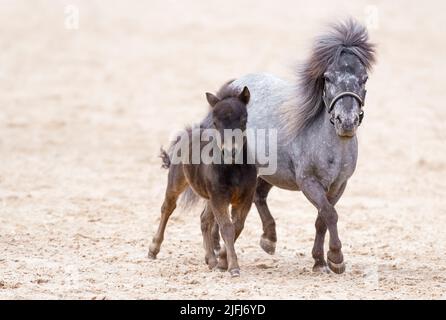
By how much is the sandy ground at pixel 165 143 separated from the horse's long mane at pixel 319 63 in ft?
1.64

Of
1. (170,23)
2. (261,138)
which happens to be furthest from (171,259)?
(170,23)

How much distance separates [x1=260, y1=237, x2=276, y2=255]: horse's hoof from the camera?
8555 millimetres

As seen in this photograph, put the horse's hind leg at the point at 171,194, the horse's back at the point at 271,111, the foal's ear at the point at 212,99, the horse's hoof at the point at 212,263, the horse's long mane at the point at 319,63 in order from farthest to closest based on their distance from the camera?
the horse's hind leg at the point at 171,194 < the horse's back at the point at 271,111 < the horse's hoof at the point at 212,263 < the horse's long mane at the point at 319,63 < the foal's ear at the point at 212,99

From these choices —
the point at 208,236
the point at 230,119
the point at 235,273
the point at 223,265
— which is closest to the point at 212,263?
the point at 223,265

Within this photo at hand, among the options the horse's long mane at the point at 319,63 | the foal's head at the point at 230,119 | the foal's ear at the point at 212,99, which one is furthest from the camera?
the horse's long mane at the point at 319,63

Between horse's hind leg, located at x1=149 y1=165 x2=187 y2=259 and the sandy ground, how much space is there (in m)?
0.13

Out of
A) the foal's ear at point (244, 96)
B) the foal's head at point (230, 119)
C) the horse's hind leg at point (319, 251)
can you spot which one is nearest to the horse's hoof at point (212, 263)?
the horse's hind leg at point (319, 251)

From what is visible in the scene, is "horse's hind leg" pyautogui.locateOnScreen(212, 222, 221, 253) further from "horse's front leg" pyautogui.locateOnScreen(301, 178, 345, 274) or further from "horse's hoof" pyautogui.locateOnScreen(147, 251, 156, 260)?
"horse's front leg" pyautogui.locateOnScreen(301, 178, 345, 274)

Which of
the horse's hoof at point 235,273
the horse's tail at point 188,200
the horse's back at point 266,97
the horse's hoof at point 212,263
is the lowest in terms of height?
the horse's hoof at point 212,263

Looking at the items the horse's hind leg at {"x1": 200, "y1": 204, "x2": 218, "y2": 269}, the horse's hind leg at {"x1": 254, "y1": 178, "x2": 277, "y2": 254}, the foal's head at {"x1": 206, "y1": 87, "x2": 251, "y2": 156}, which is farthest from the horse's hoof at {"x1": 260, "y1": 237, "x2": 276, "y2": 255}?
the foal's head at {"x1": 206, "y1": 87, "x2": 251, "y2": 156}

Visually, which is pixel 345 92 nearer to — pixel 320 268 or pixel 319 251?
pixel 319 251

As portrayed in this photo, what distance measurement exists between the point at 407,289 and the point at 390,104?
10.7m

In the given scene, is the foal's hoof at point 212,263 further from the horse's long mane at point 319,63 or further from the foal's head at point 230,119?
the horse's long mane at point 319,63

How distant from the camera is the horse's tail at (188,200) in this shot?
8.54 metres
